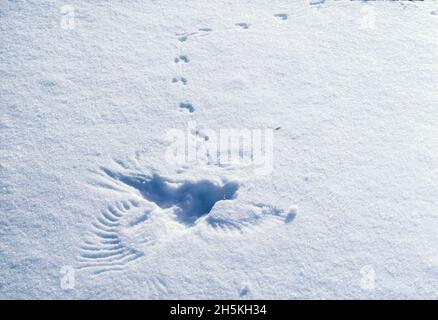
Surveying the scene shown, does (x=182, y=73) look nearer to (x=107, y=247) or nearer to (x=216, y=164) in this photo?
(x=216, y=164)

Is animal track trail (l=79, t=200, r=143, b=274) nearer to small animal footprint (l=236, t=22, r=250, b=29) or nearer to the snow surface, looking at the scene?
the snow surface

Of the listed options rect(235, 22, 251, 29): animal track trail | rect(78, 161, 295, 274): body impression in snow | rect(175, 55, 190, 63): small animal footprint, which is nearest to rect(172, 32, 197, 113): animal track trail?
rect(175, 55, 190, 63): small animal footprint

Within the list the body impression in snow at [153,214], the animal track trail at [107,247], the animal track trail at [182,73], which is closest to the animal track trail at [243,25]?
the animal track trail at [182,73]

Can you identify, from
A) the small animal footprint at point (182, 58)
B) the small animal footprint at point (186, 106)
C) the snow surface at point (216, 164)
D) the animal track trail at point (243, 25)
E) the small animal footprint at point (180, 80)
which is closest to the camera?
the snow surface at point (216, 164)

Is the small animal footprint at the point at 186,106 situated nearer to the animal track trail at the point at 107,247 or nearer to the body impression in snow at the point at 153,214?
the body impression in snow at the point at 153,214

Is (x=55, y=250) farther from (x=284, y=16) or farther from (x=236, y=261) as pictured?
(x=284, y=16)

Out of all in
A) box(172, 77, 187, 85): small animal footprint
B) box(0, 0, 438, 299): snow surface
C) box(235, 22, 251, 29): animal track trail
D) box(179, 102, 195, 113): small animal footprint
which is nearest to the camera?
box(0, 0, 438, 299): snow surface

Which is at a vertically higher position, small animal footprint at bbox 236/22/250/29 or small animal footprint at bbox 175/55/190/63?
small animal footprint at bbox 236/22/250/29

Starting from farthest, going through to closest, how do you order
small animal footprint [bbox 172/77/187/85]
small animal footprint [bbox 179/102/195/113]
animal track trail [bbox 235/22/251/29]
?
animal track trail [bbox 235/22/251/29], small animal footprint [bbox 172/77/187/85], small animal footprint [bbox 179/102/195/113]
